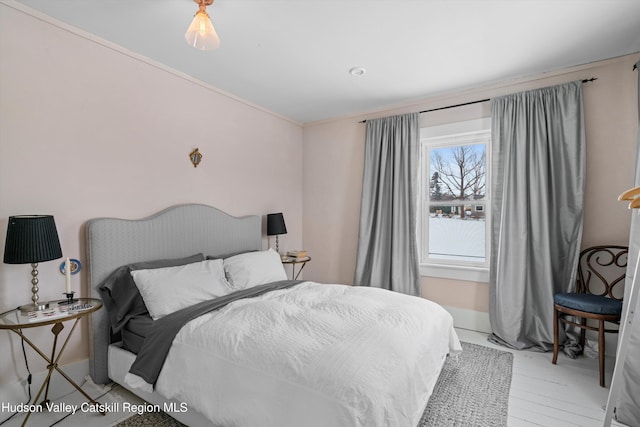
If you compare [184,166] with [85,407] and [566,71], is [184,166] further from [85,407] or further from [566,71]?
[566,71]

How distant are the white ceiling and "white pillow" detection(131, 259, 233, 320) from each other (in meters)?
1.78

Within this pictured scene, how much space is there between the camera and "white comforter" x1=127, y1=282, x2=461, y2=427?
1.31m

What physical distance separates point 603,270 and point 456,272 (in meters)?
1.21

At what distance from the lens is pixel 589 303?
92.1 inches

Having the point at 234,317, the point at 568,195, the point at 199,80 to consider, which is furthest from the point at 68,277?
the point at 568,195

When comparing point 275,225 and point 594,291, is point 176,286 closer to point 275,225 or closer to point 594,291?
point 275,225

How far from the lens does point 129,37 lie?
7.63ft

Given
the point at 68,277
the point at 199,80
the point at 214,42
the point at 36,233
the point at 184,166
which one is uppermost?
the point at 199,80

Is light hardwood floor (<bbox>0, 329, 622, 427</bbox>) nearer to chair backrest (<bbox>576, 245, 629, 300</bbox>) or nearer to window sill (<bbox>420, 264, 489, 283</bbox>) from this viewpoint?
chair backrest (<bbox>576, 245, 629, 300</bbox>)

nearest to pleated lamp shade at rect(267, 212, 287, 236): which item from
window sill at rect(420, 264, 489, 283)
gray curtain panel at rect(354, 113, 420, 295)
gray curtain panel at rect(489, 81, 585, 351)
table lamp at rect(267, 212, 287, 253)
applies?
table lamp at rect(267, 212, 287, 253)

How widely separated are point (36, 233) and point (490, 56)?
11.5 feet

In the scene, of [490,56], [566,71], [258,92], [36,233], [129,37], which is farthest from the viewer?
[258,92]

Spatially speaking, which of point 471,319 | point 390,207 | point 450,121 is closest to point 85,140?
point 390,207

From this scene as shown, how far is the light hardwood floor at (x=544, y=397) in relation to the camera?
Answer: 6.16 ft
